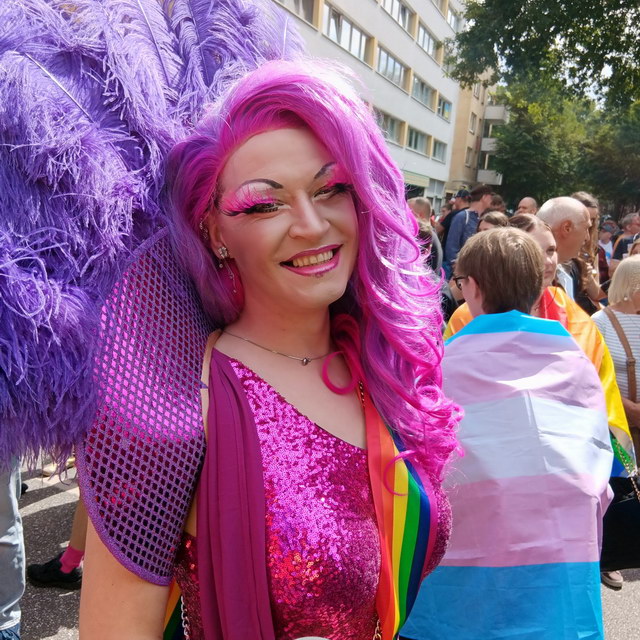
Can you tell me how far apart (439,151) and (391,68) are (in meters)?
10.1

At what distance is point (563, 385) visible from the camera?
1.95 metres

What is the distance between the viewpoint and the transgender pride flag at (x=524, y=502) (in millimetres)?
1722

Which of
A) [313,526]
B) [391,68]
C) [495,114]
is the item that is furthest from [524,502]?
[495,114]

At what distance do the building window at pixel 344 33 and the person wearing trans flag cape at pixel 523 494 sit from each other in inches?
627

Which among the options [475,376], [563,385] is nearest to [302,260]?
[475,376]

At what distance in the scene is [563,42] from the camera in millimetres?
12852

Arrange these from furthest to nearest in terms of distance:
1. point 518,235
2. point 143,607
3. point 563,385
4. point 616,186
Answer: point 616,186, point 518,235, point 563,385, point 143,607

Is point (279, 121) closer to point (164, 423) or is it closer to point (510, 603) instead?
point (164, 423)

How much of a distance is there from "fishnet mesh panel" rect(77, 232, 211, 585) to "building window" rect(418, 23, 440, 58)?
26850 millimetres

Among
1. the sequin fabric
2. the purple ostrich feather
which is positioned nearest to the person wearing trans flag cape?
the sequin fabric

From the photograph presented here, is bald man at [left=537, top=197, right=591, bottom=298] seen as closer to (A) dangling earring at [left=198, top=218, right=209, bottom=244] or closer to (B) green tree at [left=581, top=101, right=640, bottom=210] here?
(A) dangling earring at [left=198, top=218, right=209, bottom=244]

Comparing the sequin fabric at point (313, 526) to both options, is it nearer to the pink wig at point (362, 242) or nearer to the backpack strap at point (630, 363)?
the pink wig at point (362, 242)

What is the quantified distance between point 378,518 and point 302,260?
1.78 ft

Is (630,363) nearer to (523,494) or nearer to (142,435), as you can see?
(523,494)
